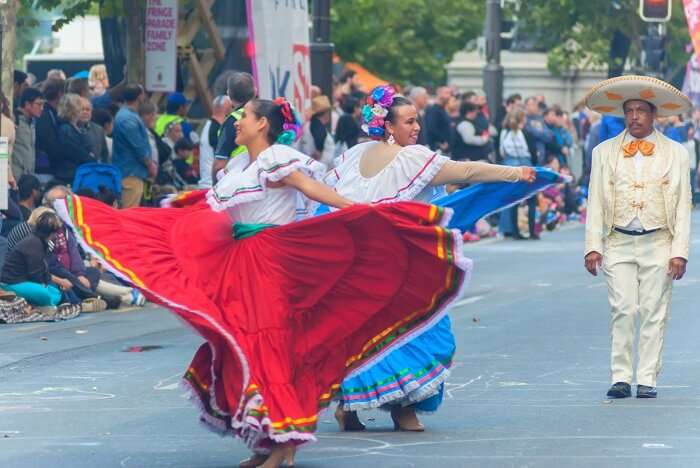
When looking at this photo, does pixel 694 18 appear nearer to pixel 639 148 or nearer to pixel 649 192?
pixel 639 148

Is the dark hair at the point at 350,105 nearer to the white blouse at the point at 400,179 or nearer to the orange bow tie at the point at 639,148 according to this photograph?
the orange bow tie at the point at 639,148

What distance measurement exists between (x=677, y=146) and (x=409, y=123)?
180 centimetres

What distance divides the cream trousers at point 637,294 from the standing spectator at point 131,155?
7.88 m

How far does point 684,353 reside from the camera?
12789mm

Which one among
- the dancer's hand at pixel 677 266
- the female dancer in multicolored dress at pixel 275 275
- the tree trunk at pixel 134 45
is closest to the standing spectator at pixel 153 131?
the tree trunk at pixel 134 45

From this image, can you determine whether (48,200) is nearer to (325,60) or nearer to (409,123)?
(325,60)

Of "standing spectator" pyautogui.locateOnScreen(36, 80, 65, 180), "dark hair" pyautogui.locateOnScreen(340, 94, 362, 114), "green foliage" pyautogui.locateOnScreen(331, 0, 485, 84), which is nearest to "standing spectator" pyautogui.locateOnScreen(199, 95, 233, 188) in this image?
"standing spectator" pyautogui.locateOnScreen(36, 80, 65, 180)

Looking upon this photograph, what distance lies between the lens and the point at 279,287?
8.27 meters

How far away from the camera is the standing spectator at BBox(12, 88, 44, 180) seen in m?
16.5

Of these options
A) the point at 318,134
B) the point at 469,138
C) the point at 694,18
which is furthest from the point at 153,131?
the point at 694,18

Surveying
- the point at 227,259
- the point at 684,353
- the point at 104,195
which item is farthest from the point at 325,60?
the point at 227,259

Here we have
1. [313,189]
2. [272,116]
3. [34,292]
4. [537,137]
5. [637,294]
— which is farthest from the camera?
[537,137]

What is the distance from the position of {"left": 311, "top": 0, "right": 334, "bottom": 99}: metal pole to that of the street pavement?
4555 mm

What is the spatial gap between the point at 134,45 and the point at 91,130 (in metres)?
3.52
